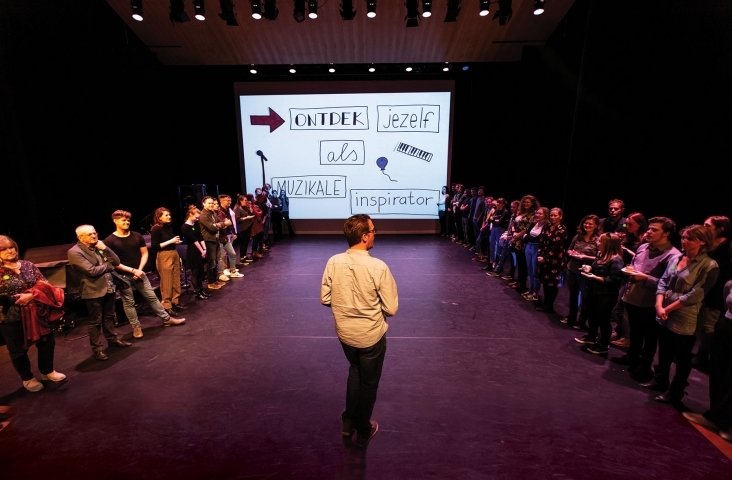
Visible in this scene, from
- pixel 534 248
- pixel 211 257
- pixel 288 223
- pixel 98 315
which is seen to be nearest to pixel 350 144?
pixel 288 223

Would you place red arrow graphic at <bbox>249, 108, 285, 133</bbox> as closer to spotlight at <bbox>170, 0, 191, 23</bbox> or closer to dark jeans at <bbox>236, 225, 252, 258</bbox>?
spotlight at <bbox>170, 0, 191, 23</bbox>

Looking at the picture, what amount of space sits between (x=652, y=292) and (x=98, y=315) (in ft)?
16.9

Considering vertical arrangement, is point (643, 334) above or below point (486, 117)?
below

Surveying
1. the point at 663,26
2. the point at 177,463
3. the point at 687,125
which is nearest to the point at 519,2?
the point at 663,26

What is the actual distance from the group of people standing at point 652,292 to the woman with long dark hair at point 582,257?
0.01 meters

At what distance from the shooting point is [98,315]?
361cm

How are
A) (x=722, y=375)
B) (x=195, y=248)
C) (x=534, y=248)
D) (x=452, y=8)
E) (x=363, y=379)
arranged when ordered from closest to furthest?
1. (x=363, y=379)
2. (x=722, y=375)
3. (x=534, y=248)
4. (x=195, y=248)
5. (x=452, y=8)

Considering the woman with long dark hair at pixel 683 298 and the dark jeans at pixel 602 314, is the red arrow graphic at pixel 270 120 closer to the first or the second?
the dark jeans at pixel 602 314

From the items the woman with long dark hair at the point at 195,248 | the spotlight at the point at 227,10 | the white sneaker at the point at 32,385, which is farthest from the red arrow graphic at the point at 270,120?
the white sneaker at the point at 32,385

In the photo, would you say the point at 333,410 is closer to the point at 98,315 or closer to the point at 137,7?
the point at 98,315

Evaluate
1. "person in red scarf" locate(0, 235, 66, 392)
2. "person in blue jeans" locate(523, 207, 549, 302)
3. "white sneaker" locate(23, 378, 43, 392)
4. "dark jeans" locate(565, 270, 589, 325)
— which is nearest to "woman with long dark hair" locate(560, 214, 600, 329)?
"dark jeans" locate(565, 270, 589, 325)

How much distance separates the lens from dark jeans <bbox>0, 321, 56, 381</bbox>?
2.86 meters

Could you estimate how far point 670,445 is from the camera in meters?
2.42

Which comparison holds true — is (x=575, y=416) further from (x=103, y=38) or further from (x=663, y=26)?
(x=103, y=38)
